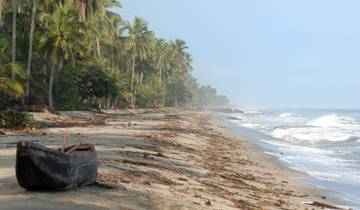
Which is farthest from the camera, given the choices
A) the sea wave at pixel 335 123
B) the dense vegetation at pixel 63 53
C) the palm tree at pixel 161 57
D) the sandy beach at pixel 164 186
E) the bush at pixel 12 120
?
the palm tree at pixel 161 57

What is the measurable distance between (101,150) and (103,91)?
3389cm

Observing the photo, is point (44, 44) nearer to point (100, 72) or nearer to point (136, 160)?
point (100, 72)

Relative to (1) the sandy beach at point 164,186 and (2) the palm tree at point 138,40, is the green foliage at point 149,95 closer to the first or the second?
(2) the palm tree at point 138,40

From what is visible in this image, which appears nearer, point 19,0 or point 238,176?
point 238,176

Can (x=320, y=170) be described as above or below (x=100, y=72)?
below

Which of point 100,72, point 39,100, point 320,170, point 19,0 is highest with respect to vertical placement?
point 19,0

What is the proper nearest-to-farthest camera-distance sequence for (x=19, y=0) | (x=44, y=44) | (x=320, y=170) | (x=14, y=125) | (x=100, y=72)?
(x=320, y=170), (x=14, y=125), (x=44, y=44), (x=19, y=0), (x=100, y=72)

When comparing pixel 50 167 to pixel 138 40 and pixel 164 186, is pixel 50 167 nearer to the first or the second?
pixel 164 186

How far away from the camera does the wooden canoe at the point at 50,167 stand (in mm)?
7062

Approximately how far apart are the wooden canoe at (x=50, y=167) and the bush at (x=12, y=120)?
1499 cm

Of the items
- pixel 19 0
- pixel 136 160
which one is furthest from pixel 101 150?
pixel 19 0

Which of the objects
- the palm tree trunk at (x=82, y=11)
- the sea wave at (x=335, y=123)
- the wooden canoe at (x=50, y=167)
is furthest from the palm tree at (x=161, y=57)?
the wooden canoe at (x=50, y=167)

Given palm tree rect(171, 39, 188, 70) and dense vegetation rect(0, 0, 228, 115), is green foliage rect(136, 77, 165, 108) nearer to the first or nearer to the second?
dense vegetation rect(0, 0, 228, 115)

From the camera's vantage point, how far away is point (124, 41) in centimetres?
7188
